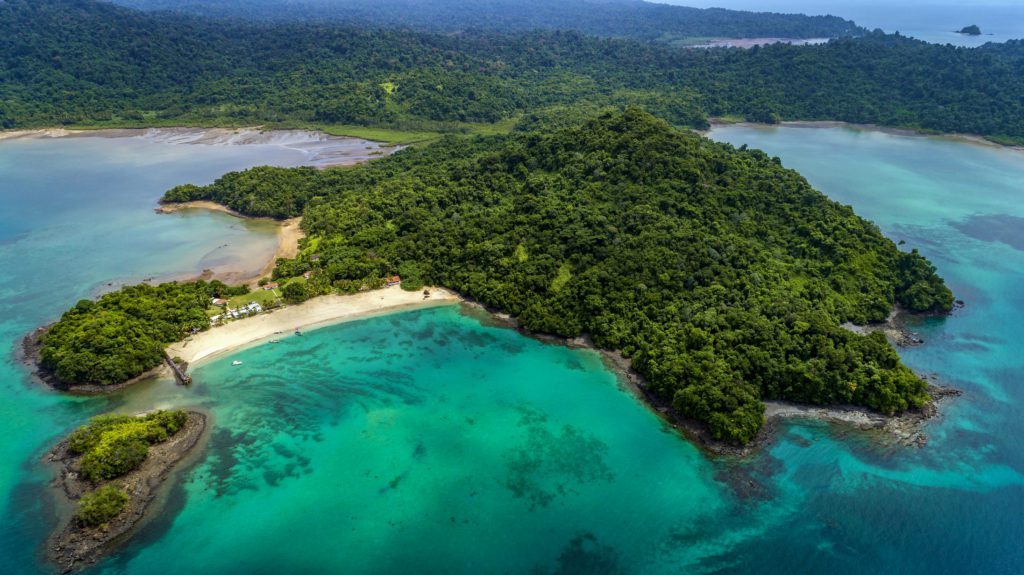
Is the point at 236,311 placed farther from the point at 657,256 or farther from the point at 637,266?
the point at 657,256

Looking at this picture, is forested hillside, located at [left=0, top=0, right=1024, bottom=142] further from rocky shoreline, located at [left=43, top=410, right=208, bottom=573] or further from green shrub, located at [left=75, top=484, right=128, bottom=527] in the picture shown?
green shrub, located at [left=75, top=484, right=128, bottom=527]

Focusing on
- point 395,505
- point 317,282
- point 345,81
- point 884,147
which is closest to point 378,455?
→ point 395,505

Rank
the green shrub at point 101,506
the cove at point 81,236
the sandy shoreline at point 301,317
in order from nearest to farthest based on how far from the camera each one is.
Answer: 1. the green shrub at point 101,506
2. the cove at point 81,236
3. the sandy shoreline at point 301,317

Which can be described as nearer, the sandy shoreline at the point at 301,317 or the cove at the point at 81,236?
the cove at the point at 81,236

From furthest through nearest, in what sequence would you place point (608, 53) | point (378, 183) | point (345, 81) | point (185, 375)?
point (608, 53)
point (345, 81)
point (378, 183)
point (185, 375)

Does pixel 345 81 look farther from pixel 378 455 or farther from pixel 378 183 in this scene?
pixel 378 455

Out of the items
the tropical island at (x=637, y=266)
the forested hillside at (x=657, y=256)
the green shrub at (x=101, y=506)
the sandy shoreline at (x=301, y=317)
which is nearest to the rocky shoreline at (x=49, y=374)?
the tropical island at (x=637, y=266)

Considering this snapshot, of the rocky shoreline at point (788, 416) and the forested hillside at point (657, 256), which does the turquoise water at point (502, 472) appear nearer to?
the rocky shoreline at point (788, 416)
